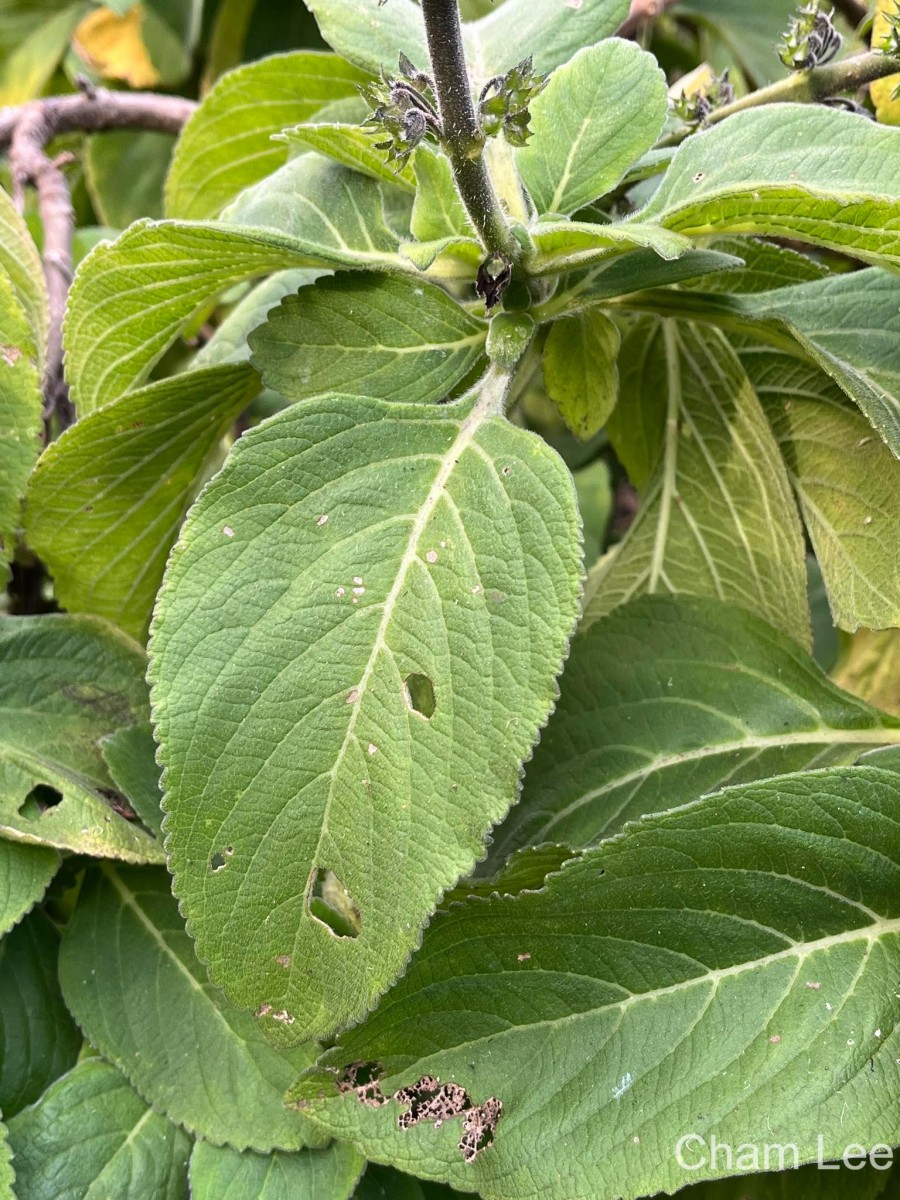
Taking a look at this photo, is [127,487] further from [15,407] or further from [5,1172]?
[5,1172]

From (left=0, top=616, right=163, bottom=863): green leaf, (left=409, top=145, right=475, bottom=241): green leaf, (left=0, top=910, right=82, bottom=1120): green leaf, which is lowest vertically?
(left=0, top=910, right=82, bottom=1120): green leaf

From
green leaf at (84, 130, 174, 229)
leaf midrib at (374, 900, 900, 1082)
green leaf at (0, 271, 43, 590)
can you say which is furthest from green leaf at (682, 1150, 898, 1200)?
green leaf at (84, 130, 174, 229)

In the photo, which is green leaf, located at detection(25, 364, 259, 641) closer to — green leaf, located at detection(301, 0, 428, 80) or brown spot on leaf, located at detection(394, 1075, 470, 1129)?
green leaf, located at detection(301, 0, 428, 80)

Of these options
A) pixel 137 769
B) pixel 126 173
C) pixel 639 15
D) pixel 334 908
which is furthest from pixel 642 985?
pixel 126 173

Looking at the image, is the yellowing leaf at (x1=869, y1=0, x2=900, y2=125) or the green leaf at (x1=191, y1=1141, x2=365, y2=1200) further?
the yellowing leaf at (x1=869, y1=0, x2=900, y2=125)

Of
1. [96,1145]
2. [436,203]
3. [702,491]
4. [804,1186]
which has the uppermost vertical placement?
[436,203]

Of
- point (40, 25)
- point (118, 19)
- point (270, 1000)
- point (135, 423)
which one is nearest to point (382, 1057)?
point (270, 1000)
